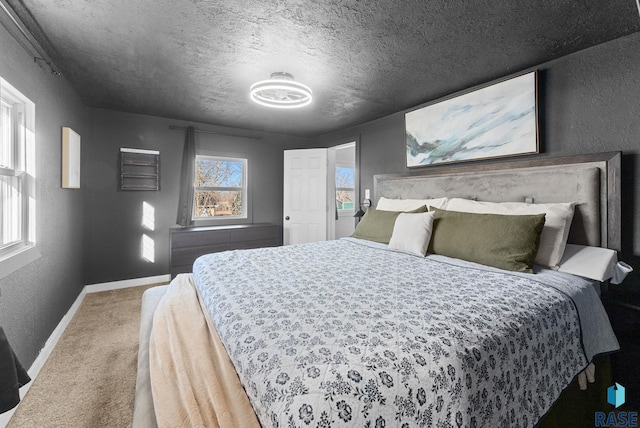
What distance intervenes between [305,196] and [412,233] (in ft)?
8.57

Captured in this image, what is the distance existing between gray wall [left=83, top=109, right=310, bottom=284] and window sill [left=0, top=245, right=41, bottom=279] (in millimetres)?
1920

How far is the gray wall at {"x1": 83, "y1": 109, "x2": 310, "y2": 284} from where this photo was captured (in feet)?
12.5

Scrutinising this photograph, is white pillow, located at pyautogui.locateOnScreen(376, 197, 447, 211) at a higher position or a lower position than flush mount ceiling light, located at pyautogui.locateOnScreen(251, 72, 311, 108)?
lower

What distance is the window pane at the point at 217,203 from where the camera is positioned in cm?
463

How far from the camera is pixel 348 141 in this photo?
4.57 m

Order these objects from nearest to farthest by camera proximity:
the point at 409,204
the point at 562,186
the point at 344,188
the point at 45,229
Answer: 1. the point at 562,186
2. the point at 45,229
3. the point at 409,204
4. the point at 344,188

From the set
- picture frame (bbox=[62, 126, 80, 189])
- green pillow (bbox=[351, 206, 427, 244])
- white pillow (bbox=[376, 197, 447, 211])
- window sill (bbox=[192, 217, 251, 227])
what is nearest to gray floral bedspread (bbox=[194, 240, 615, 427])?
green pillow (bbox=[351, 206, 427, 244])

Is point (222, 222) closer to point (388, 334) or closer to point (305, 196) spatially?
point (305, 196)

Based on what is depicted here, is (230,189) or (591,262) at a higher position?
(230,189)

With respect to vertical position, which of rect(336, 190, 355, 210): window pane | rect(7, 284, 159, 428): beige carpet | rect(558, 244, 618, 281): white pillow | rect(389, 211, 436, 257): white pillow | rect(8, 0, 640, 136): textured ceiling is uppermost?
rect(8, 0, 640, 136): textured ceiling

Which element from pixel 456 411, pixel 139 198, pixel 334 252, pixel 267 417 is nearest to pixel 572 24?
pixel 334 252

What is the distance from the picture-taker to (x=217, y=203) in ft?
15.7

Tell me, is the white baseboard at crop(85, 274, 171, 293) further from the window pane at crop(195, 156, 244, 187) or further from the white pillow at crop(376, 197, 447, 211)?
the white pillow at crop(376, 197, 447, 211)

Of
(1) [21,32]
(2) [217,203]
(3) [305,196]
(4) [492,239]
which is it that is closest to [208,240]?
(2) [217,203]
